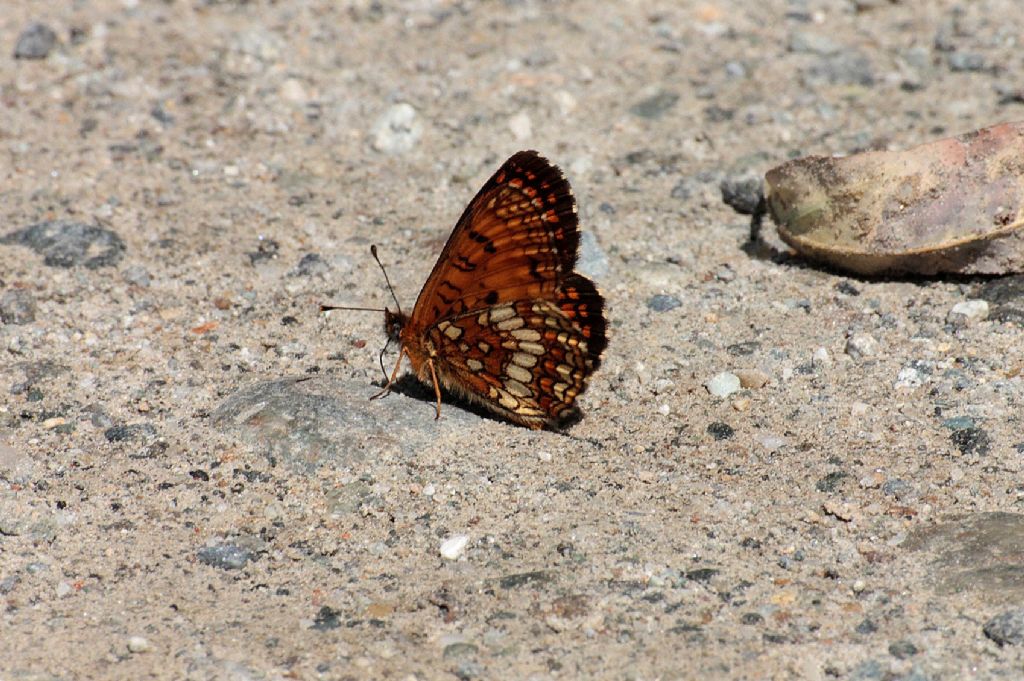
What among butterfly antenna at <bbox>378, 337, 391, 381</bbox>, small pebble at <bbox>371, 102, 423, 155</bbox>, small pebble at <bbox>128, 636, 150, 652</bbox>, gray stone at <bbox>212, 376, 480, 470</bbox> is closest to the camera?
small pebble at <bbox>128, 636, 150, 652</bbox>

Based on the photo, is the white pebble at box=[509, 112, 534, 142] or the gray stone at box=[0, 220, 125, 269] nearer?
the gray stone at box=[0, 220, 125, 269]

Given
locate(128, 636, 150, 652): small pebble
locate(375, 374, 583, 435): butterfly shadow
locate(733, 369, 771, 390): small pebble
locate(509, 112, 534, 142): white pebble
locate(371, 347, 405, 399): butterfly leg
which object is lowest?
locate(128, 636, 150, 652): small pebble

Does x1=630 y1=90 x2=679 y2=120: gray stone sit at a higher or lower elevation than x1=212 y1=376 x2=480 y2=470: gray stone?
higher

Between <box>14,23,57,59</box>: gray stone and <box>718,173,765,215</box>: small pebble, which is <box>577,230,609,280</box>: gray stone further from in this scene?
<box>14,23,57,59</box>: gray stone

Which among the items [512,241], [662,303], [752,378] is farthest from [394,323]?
[752,378]

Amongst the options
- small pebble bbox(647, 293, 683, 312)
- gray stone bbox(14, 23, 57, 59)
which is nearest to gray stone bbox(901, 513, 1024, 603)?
small pebble bbox(647, 293, 683, 312)

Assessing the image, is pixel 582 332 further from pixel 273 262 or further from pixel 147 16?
pixel 147 16

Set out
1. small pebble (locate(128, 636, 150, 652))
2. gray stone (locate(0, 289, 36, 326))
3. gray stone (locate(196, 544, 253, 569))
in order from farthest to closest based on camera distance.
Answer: gray stone (locate(0, 289, 36, 326)), gray stone (locate(196, 544, 253, 569)), small pebble (locate(128, 636, 150, 652))

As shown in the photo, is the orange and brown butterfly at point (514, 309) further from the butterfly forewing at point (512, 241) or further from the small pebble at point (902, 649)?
the small pebble at point (902, 649)
